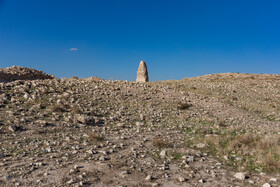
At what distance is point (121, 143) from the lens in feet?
25.9

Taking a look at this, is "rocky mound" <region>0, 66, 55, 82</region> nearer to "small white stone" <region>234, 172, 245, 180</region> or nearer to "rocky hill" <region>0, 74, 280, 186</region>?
"rocky hill" <region>0, 74, 280, 186</region>

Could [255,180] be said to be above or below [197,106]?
below

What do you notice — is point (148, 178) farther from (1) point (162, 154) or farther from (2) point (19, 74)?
(2) point (19, 74)

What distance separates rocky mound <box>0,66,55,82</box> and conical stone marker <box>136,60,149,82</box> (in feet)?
55.3

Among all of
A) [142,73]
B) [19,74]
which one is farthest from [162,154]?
[19,74]

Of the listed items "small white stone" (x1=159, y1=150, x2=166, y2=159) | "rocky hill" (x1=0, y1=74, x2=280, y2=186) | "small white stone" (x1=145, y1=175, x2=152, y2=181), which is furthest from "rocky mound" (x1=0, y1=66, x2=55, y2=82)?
"small white stone" (x1=145, y1=175, x2=152, y2=181)

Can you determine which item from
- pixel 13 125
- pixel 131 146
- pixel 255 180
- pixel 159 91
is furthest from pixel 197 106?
pixel 13 125

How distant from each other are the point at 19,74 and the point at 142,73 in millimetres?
18886

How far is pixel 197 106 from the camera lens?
15.5 m

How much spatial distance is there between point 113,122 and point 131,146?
330cm

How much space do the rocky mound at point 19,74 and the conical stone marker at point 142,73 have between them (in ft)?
55.3

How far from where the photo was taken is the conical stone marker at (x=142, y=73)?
31312 millimetres

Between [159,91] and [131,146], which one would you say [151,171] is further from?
[159,91]

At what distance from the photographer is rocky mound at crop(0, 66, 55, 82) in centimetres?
2917
